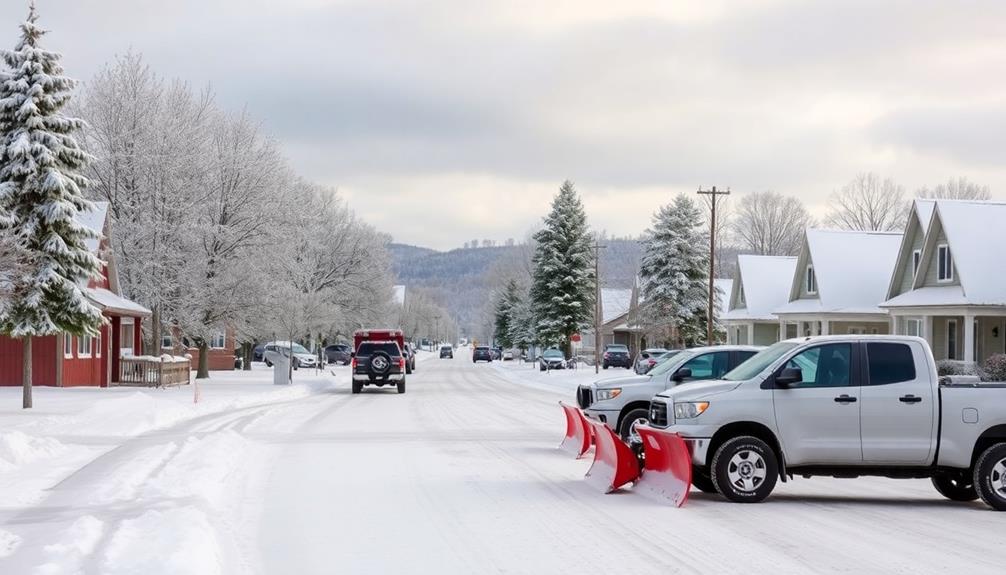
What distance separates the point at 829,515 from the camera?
12.9m

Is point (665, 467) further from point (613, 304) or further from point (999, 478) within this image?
point (613, 304)

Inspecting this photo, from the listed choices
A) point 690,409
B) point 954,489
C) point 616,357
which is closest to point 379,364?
point 690,409

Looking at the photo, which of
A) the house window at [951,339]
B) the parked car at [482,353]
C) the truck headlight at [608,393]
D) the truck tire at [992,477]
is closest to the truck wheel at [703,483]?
the truck tire at [992,477]

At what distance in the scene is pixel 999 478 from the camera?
45.3 feet

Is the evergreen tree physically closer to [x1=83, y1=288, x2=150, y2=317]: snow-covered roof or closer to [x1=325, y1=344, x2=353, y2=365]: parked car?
[x1=325, y1=344, x2=353, y2=365]: parked car

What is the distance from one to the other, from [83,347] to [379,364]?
11812 millimetres

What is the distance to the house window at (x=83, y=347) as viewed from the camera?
42.2 metres

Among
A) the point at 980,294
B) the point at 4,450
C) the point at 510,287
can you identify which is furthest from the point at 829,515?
the point at 510,287

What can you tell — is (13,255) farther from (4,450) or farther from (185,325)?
(185,325)

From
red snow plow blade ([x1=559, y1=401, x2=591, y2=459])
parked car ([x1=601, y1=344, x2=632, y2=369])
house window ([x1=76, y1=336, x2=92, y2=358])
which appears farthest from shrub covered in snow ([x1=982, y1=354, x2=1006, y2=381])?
parked car ([x1=601, y1=344, x2=632, y2=369])

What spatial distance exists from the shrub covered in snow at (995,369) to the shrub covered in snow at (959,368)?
1031 millimetres

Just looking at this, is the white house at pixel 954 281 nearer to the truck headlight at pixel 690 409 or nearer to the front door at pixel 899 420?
the front door at pixel 899 420

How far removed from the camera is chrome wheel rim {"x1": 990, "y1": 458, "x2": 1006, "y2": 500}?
13750 mm

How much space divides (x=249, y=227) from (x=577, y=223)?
122 ft
